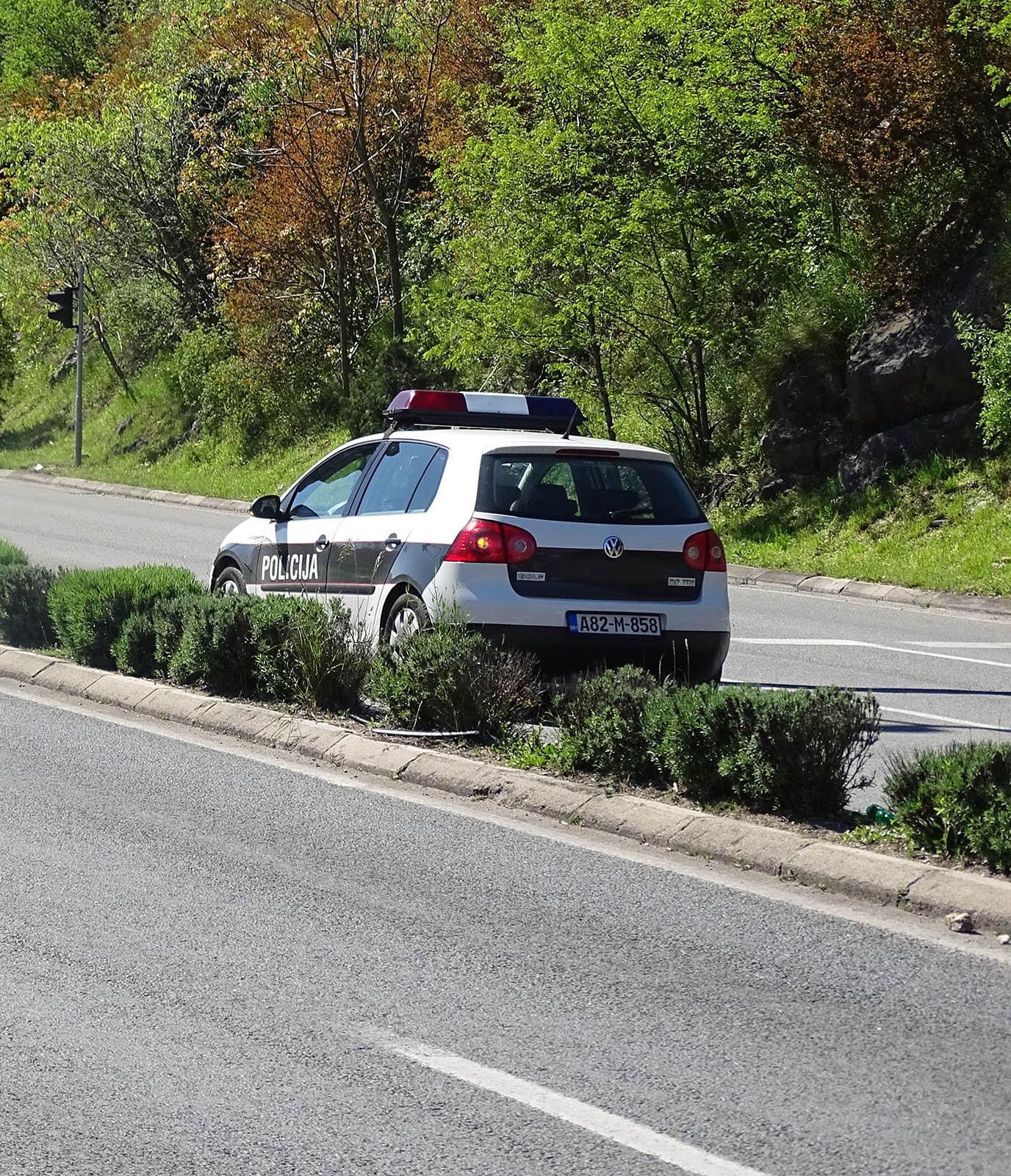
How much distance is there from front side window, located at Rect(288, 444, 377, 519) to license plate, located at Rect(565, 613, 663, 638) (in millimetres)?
2203

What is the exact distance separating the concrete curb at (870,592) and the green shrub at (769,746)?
10.5 meters

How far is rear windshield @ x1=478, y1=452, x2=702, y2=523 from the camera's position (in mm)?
9969

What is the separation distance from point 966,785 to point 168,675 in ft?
18.9

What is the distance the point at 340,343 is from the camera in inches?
1324

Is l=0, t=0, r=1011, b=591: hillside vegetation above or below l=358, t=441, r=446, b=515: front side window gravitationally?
above

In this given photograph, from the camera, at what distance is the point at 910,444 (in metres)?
21.5

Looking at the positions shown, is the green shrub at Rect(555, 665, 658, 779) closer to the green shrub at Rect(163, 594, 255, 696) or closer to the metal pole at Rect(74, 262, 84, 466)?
the green shrub at Rect(163, 594, 255, 696)

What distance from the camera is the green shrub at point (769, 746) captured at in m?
7.02

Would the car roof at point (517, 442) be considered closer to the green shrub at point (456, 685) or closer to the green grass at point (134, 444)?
the green shrub at point (456, 685)

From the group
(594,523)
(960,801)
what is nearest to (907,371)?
(594,523)

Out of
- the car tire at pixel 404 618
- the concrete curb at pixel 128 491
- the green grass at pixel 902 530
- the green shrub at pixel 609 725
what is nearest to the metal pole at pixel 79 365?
the concrete curb at pixel 128 491

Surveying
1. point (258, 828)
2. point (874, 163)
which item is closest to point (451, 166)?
point (874, 163)

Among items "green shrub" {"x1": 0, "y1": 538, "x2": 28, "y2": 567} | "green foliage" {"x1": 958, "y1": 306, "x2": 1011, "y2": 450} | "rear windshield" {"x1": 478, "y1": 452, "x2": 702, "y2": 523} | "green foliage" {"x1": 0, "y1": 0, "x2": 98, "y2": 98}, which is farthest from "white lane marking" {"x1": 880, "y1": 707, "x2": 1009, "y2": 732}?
"green foliage" {"x1": 0, "y1": 0, "x2": 98, "y2": 98}

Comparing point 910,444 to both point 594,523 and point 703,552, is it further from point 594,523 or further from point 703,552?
point 594,523
